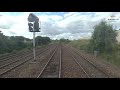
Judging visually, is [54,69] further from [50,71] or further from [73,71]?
[73,71]

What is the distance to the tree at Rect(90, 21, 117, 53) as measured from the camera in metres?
10.7

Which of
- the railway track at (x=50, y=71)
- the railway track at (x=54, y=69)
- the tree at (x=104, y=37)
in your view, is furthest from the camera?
the tree at (x=104, y=37)

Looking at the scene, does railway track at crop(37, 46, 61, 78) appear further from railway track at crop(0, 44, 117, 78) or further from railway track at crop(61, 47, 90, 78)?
railway track at crop(61, 47, 90, 78)

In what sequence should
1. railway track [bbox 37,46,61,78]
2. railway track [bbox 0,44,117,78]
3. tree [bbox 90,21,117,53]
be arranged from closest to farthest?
railway track [bbox 37,46,61,78], railway track [bbox 0,44,117,78], tree [bbox 90,21,117,53]

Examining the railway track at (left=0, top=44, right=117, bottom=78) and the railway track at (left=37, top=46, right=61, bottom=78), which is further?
the railway track at (left=0, top=44, right=117, bottom=78)

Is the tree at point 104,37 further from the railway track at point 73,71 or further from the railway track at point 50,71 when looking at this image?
the railway track at point 50,71

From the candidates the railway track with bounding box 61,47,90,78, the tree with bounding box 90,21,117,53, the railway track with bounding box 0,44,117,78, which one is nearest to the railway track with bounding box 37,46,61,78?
the railway track with bounding box 0,44,117,78

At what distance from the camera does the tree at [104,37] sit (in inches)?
423

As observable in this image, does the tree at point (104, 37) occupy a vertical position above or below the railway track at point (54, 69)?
above

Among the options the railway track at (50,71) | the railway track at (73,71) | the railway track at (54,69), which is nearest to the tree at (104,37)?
the railway track at (54,69)

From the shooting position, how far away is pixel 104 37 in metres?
11.0
